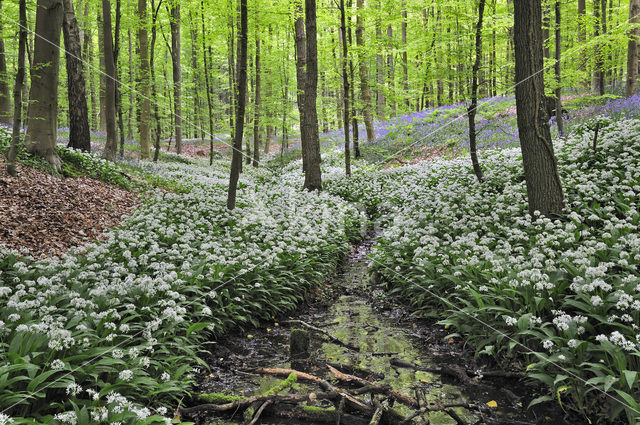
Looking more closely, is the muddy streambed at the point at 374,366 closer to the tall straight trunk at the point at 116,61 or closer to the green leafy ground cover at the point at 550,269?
the green leafy ground cover at the point at 550,269

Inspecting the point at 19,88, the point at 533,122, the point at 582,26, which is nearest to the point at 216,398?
the point at 533,122

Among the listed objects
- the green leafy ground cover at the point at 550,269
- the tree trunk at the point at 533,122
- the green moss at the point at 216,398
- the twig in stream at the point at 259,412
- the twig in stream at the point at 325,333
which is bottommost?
the twig in stream at the point at 325,333

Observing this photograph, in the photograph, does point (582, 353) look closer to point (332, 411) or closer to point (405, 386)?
point (405, 386)

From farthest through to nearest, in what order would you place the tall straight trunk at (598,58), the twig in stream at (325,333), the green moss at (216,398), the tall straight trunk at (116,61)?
the tall straight trunk at (116,61)
the tall straight trunk at (598,58)
the twig in stream at (325,333)
the green moss at (216,398)

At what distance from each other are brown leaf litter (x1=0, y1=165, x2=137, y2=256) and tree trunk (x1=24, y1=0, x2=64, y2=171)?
3.28 ft

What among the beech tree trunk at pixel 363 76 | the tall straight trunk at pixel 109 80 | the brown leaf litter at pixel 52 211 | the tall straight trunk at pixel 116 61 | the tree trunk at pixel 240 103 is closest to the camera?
the brown leaf litter at pixel 52 211

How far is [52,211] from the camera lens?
796cm

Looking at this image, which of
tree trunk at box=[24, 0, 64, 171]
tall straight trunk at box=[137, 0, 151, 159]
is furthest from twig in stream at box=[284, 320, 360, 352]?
tall straight trunk at box=[137, 0, 151, 159]

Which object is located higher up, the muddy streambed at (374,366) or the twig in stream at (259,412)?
the twig in stream at (259,412)

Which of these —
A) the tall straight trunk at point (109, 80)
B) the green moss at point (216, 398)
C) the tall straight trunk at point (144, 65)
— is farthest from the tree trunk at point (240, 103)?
the tall straight trunk at point (144, 65)

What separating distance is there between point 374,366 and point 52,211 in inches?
287

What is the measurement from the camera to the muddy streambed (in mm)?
3617

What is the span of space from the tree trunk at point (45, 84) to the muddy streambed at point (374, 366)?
8071mm

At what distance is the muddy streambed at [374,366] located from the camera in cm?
362
